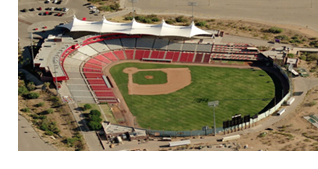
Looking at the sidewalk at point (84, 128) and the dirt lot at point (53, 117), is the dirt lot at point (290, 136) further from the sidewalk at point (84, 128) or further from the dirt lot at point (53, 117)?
the dirt lot at point (53, 117)

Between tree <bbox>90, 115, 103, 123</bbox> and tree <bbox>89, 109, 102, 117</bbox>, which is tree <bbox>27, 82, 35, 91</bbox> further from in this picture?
tree <bbox>90, 115, 103, 123</bbox>

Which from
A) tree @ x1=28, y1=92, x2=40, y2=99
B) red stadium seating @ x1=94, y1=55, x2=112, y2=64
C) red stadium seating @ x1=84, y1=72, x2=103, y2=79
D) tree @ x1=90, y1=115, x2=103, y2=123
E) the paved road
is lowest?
the paved road

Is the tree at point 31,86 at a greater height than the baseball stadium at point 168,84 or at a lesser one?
lesser

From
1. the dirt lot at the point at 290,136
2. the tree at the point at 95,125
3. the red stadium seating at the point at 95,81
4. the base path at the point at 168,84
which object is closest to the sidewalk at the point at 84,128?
the tree at the point at 95,125

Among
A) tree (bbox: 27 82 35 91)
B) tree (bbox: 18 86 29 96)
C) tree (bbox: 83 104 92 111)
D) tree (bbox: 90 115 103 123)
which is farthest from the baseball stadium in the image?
→ tree (bbox: 18 86 29 96)

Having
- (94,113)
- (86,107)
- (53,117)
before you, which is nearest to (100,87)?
(86,107)
